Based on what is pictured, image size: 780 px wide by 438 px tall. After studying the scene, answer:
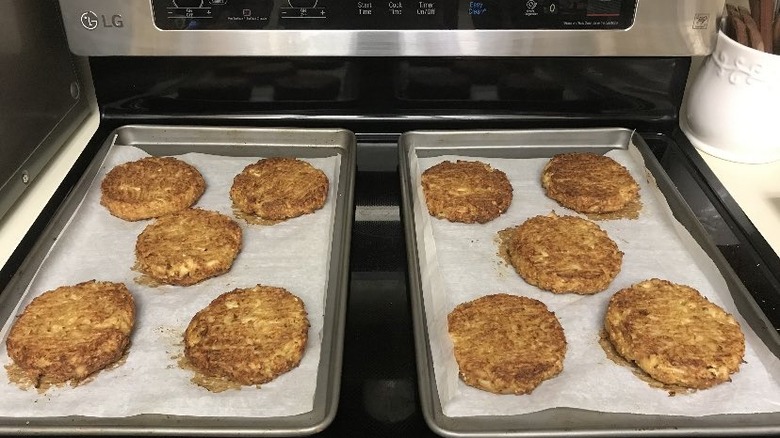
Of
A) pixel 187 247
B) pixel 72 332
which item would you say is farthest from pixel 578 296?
pixel 72 332

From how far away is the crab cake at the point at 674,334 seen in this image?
923 millimetres

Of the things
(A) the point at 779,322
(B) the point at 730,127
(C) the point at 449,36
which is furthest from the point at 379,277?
(B) the point at 730,127

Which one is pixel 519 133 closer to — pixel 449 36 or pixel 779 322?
pixel 449 36

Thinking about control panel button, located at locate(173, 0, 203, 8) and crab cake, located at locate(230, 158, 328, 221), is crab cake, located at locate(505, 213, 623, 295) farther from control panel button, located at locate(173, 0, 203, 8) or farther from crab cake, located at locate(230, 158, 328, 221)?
control panel button, located at locate(173, 0, 203, 8)

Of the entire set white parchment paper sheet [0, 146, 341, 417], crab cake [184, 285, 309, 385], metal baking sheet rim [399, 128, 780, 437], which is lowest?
white parchment paper sheet [0, 146, 341, 417]

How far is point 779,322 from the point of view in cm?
100

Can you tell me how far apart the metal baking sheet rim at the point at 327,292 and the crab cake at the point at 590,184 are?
397 millimetres

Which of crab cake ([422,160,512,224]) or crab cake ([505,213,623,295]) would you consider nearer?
crab cake ([505,213,623,295])

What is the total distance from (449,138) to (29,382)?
34.4 inches

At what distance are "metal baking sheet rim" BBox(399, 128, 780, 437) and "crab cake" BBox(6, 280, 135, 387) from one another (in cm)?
44

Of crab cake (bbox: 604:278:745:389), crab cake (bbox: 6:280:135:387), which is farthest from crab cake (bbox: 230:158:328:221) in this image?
crab cake (bbox: 604:278:745:389)

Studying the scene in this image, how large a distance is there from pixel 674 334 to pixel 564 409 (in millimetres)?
221

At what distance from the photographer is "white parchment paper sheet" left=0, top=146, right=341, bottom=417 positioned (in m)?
0.89

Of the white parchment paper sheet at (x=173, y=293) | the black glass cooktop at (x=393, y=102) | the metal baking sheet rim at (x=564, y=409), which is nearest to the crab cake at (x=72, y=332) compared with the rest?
the white parchment paper sheet at (x=173, y=293)
